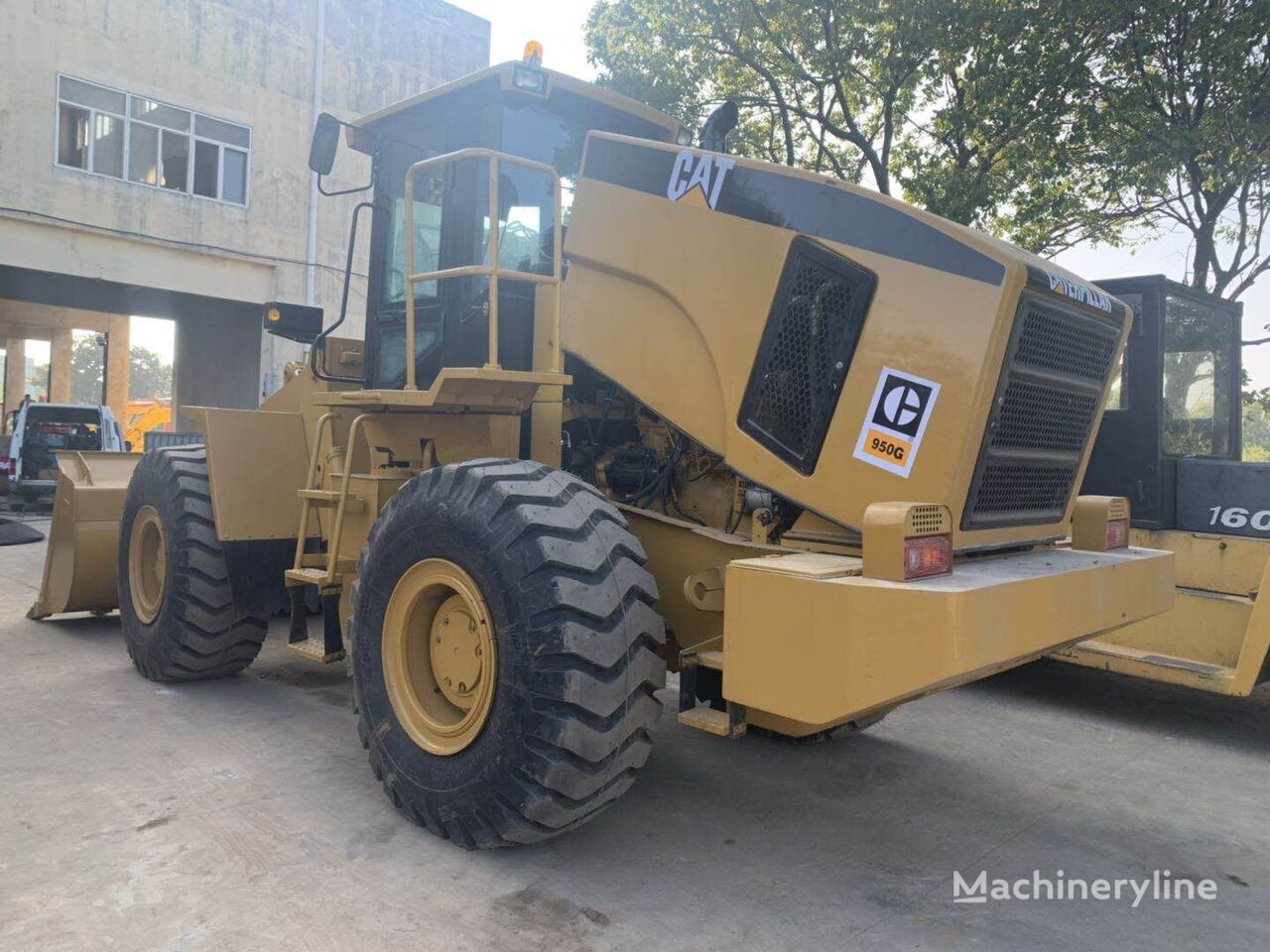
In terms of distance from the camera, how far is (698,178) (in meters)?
3.73

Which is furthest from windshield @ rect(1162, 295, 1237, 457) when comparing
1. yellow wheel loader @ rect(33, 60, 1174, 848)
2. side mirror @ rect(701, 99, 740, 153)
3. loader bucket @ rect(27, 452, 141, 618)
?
loader bucket @ rect(27, 452, 141, 618)

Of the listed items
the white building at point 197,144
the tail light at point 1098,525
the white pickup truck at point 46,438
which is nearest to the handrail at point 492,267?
the tail light at point 1098,525

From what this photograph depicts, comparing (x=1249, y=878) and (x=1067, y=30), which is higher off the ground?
(x=1067, y=30)

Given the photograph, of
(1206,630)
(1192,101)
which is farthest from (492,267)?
(1192,101)

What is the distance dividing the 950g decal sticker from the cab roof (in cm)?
211

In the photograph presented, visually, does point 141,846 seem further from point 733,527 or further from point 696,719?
point 733,527

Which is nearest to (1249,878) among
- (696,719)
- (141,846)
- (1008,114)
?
(696,719)

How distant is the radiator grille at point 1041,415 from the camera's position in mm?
3373

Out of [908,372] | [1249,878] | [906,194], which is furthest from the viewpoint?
[906,194]

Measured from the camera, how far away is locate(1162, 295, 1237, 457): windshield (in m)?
6.18

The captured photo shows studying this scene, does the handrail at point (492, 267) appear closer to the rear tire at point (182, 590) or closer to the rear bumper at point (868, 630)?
the rear bumper at point (868, 630)

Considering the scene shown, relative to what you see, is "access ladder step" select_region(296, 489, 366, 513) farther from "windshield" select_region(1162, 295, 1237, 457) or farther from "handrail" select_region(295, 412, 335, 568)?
"windshield" select_region(1162, 295, 1237, 457)

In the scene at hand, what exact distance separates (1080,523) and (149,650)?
5000 mm

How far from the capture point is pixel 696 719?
3342 millimetres
